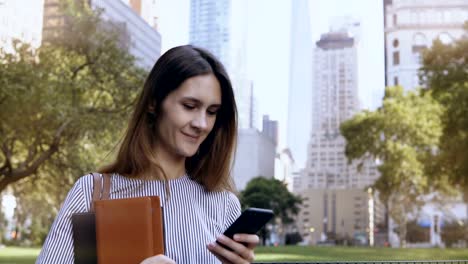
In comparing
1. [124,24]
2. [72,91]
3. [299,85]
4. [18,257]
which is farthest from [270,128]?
[18,257]

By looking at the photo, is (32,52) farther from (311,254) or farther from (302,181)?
(311,254)

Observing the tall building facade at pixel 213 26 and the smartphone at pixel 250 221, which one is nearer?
the smartphone at pixel 250 221

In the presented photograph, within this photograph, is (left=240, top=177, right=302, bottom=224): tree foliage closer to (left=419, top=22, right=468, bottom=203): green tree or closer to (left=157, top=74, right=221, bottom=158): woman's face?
(left=419, top=22, right=468, bottom=203): green tree

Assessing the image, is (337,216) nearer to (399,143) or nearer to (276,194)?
(276,194)

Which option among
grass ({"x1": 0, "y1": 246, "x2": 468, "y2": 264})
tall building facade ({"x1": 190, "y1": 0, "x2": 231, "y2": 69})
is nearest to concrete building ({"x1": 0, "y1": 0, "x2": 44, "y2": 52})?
tall building facade ({"x1": 190, "y1": 0, "x2": 231, "y2": 69})

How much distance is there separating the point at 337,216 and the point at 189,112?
705 centimetres

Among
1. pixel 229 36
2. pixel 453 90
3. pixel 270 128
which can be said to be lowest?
pixel 270 128

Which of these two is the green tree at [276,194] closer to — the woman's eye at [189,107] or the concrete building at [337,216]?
the concrete building at [337,216]

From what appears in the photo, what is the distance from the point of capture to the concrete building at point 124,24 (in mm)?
8734

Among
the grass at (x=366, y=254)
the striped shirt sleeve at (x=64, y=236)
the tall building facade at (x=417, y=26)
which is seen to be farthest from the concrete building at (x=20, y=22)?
the striped shirt sleeve at (x=64, y=236)

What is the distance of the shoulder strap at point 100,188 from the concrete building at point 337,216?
687cm

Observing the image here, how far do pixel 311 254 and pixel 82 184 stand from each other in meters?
6.58

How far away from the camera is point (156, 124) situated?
104 centimetres

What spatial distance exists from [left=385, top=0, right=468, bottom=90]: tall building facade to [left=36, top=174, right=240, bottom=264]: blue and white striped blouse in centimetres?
619
